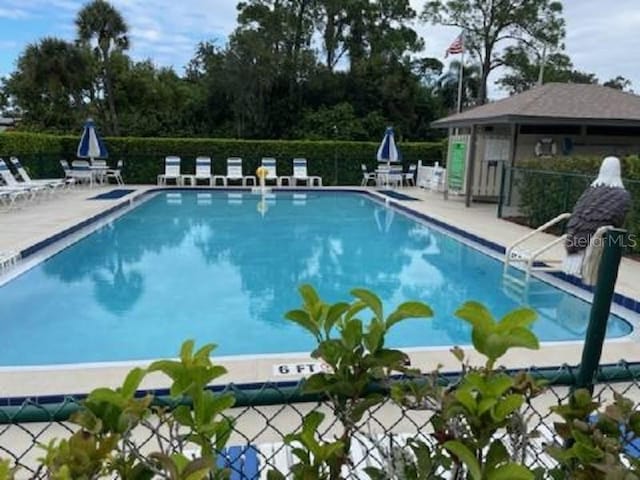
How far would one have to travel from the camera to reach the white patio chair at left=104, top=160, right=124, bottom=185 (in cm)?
1994

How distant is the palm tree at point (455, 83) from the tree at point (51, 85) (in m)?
21.5

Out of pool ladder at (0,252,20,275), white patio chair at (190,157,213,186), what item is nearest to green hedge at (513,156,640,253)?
pool ladder at (0,252,20,275)

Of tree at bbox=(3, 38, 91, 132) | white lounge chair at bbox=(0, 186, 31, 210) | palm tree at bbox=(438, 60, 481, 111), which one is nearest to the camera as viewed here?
white lounge chair at bbox=(0, 186, 31, 210)

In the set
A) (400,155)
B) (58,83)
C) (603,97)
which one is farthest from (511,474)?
(58,83)

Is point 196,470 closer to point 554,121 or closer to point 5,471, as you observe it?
point 5,471

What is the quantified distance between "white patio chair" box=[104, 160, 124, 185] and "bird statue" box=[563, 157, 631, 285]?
55.4ft

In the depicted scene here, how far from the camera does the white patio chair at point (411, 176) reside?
2147cm

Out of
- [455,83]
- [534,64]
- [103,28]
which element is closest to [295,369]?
[103,28]

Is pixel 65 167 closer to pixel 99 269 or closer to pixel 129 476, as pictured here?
pixel 99 269

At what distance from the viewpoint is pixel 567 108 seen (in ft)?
47.4

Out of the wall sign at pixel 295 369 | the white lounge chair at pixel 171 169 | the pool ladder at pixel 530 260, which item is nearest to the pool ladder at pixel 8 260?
the wall sign at pixel 295 369

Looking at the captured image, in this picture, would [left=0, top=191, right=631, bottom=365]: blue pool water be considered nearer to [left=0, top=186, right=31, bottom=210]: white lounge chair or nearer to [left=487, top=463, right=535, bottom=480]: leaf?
[left=0, top=186, right=31, bottom=210]: white lounge chair

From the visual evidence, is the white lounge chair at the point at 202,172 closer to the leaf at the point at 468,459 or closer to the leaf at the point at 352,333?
the leaf at the point at 352,333

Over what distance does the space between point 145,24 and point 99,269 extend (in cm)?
2389
